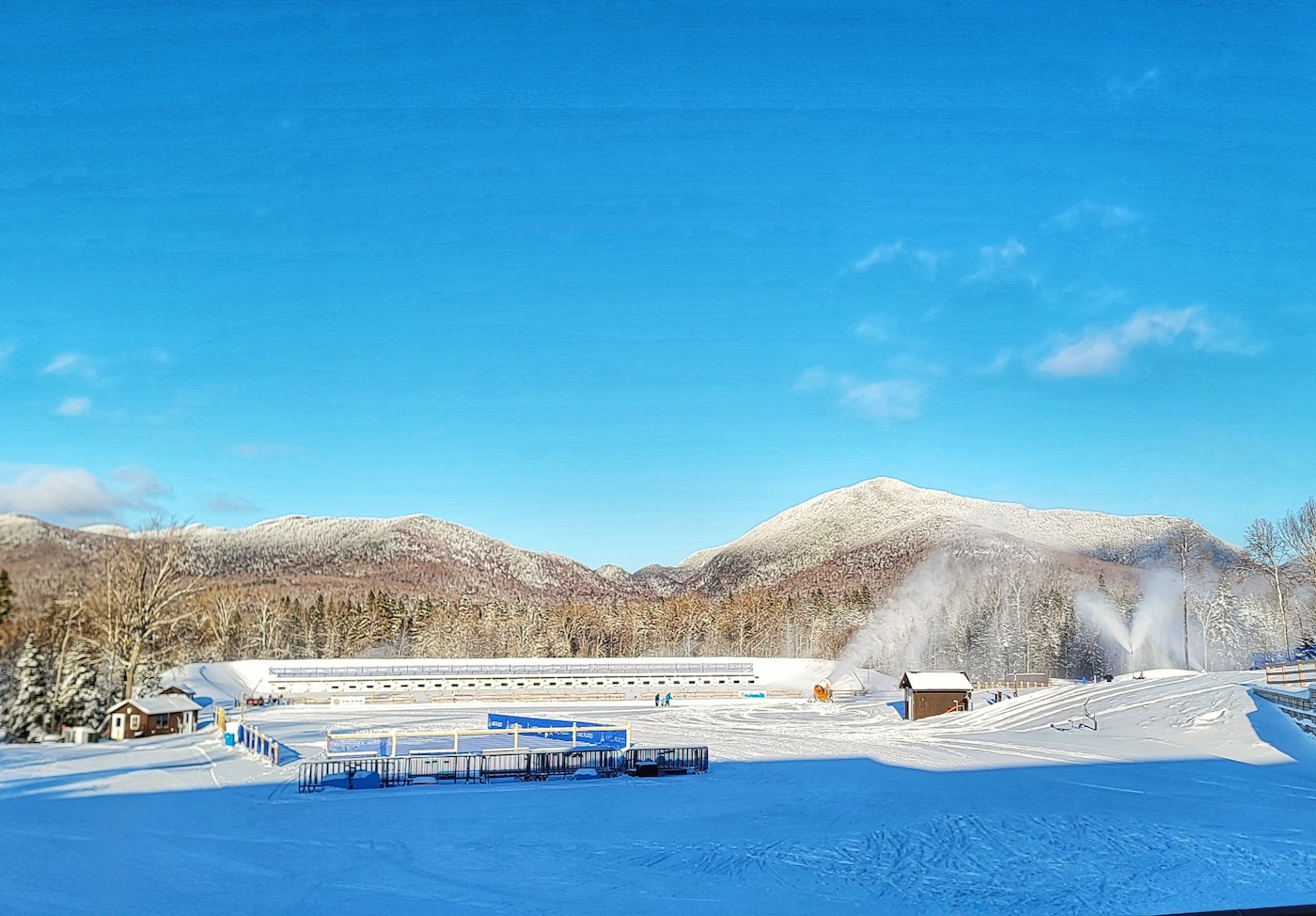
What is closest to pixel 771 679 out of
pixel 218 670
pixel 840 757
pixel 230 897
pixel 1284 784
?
pixel 218 670

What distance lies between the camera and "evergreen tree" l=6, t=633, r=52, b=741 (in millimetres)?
34406

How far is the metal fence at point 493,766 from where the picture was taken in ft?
81.5

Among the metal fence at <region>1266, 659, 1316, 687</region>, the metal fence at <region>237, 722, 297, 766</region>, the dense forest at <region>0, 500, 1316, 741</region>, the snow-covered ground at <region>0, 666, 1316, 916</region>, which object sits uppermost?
the dense forest at <region>0, 500, 1316, 741</region>

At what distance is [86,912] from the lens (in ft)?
41.6

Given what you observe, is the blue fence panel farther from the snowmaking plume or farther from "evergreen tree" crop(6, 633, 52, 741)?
the snowmaking plume

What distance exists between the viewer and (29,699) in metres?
34.7

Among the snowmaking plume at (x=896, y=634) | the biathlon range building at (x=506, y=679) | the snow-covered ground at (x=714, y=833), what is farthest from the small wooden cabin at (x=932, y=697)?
the snowmaking plume at (x=896, y=634)

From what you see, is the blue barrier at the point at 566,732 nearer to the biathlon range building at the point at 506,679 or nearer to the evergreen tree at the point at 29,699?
the evergreen tree at the point at 29,699

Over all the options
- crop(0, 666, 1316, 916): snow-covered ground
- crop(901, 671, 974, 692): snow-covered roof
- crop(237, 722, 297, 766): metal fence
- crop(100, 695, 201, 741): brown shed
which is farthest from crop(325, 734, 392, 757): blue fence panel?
crop(901, 671, 974, 692): snow-covered roof

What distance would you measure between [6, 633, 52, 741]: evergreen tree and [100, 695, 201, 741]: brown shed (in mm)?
2101

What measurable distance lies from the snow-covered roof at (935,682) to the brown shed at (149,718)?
1231 inches

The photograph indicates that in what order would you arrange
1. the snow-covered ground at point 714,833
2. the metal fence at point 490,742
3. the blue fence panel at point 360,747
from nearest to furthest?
the snow-covered ground at point 714,833 < the blue fence panel at point 360,747 < the metal fence at point 490,742

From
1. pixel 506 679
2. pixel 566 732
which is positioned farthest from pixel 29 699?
pixel 506 679

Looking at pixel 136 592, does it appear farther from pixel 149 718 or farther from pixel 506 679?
pixel 506 679
